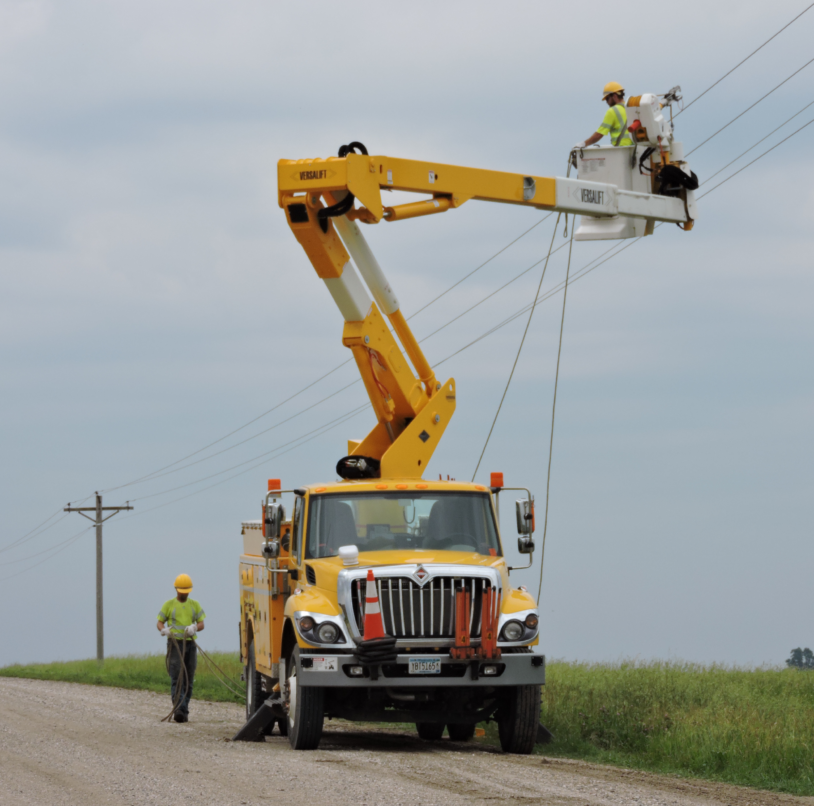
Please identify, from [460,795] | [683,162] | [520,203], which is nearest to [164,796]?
[460,795]

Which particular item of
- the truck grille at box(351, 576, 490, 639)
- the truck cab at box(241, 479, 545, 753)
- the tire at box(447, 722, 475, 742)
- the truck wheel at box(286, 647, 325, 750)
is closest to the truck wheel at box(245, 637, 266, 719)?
the truck cab at box(241, 479, 545, 753)

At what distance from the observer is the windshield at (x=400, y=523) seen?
553 inches

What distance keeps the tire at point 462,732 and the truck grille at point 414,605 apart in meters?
3.24

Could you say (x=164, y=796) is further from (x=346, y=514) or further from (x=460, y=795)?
(x=346, y=514)

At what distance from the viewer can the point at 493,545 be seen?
14258mm

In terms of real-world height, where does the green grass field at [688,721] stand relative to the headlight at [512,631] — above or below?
below

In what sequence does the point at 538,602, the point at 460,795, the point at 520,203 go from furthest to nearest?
the point at 520,203, the point at 538,602, the point at 460,795

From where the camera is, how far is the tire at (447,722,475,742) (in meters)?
15.8

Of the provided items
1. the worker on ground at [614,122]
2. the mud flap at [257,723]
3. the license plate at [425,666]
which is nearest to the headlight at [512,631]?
the license plate at [425,666]

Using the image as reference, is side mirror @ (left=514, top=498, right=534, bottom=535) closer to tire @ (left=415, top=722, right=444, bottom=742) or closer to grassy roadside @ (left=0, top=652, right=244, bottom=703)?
tire @ (left=415, top=722, right=444, bottom=742)

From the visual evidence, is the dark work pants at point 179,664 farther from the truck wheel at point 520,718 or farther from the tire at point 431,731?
the truck wheel at point 520,718

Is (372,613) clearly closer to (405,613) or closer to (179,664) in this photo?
(405,613)

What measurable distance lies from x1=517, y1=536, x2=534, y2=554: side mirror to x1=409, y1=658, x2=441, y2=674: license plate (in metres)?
1.94

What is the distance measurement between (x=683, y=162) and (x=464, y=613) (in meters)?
7.14
